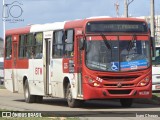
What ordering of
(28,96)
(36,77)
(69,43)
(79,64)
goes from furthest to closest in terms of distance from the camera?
(28,96)
(36,77)
(69,43)
(79,64)

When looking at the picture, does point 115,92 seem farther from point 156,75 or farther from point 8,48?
point 8,48

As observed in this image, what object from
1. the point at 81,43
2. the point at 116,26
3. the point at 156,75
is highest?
the point at 116,26

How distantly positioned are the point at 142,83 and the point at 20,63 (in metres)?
7.80

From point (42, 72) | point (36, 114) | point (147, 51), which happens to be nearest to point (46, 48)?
point (42, 72)

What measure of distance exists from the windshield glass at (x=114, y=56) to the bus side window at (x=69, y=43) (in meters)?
1.01

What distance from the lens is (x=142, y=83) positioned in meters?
21.1

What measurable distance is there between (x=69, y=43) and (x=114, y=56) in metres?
1.95

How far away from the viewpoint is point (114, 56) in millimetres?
20875

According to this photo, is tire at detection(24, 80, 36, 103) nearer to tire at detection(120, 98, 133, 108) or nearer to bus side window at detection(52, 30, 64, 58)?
bus side window at detection(52, 30, 64, 58)

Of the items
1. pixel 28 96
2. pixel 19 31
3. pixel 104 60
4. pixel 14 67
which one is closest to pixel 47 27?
pixel 19 31

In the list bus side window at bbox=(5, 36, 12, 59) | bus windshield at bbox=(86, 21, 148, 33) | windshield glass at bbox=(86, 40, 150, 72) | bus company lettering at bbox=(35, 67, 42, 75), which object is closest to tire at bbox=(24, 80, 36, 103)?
bus company lettering at bbox=(35, 67, 42, 75)

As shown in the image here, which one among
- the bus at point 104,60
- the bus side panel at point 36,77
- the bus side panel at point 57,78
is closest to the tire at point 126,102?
the bus at point 104,60

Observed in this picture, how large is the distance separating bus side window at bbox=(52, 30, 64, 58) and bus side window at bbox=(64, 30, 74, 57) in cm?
44

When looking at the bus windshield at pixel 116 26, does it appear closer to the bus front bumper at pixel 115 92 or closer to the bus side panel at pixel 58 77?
the bus side panel at pixel 58 77
